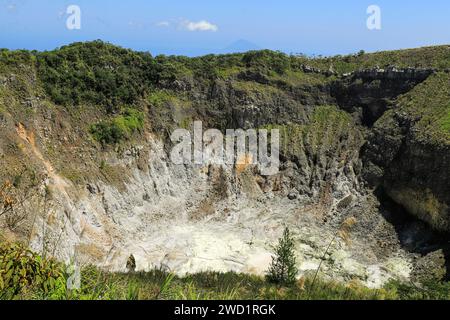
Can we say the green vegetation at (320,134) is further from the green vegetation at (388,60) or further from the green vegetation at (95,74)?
the green vegetation at (95,74)

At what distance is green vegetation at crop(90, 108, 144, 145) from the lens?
38094mm

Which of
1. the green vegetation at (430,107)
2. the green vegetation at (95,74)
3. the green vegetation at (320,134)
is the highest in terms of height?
the green vegetation at (95,74)

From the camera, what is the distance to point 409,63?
49094 mm

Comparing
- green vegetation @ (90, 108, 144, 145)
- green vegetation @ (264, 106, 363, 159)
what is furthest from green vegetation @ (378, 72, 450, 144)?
green vegetation @ (90, 108, 144, 145)

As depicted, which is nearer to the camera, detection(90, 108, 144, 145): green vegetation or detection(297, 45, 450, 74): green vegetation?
detection(90, 108, 144, 145): green vegetation

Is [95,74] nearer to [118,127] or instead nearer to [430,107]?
[118,127]

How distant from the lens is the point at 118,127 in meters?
39.1

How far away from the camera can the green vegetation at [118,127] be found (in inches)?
1500

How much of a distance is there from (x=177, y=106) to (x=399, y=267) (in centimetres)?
2377

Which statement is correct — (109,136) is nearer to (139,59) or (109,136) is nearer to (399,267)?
(139,59)

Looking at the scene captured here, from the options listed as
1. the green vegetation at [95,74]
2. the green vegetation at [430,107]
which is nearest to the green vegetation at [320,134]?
the green vegetation at [430,107]

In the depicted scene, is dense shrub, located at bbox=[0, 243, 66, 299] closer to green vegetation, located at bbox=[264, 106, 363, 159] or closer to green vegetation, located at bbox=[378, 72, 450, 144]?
green vegetation, located at bbox=[378, 72, 450, 144]

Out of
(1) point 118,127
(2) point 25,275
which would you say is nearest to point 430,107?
(1) point 118,127

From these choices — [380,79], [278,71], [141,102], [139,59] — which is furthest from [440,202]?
[139,59]
